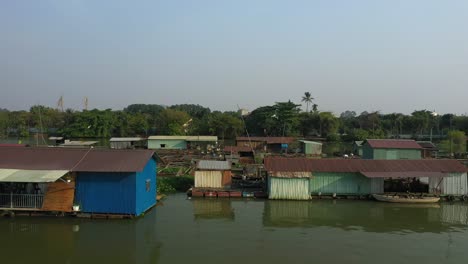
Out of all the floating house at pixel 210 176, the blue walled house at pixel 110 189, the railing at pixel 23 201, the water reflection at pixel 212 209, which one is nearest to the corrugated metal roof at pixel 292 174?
the water reflection at pixel 212 209

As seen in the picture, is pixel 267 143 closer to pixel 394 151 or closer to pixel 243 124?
pixel 394 151

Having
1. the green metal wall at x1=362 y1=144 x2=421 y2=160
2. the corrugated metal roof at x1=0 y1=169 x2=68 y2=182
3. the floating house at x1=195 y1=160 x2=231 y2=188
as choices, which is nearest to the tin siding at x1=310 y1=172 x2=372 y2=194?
the floating house at x1=195 y1=160 x2=231 y2=188

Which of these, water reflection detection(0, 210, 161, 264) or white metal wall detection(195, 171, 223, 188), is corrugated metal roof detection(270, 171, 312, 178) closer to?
white metal wall detection(195, 171, 223, 188)

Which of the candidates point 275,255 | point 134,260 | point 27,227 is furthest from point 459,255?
point 27,227

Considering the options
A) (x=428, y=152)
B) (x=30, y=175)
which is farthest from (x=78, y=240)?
(x=428, y=152)

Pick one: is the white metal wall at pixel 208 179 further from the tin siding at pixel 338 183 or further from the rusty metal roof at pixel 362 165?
the tin siding at pixel 338 183

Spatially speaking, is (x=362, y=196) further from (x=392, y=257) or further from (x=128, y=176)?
(x=128, y=176)
